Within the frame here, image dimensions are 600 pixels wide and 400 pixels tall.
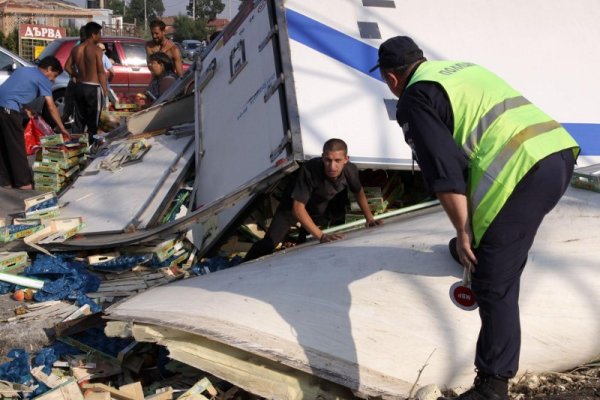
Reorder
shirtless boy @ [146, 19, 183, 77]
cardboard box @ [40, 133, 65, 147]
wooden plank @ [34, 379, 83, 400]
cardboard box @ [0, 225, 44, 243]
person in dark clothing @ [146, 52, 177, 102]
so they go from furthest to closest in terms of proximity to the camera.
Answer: shirtless boy @ [146, 19, 183, 77] → person in dark clothing @ [146, 52, 177, 102] → cardboard box @ [40, 133, 65, 147] → cardboard box @ [0, 225, 44, 243] → wooden plank @ [34, 379, 83, 400]

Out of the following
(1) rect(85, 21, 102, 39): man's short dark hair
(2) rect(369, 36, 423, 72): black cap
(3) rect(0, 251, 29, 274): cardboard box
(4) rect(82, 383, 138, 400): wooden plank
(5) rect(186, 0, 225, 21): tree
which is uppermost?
(2) rect(369, 36, 423, 72): black cap

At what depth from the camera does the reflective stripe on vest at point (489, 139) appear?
2.99 m

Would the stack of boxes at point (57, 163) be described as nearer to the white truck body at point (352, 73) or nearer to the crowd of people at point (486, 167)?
the white truck body at point (352, 73)

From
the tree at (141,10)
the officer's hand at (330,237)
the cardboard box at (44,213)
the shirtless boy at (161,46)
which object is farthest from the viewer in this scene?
the tree at (141,10)

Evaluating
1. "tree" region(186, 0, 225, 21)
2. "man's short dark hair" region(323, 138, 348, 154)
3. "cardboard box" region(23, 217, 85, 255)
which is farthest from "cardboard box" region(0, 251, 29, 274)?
"tree" region(186, 0, 225, 21)

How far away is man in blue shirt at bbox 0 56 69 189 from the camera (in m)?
7.85

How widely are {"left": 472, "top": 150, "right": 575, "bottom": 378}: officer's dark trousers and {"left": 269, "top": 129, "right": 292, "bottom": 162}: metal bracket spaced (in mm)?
2379

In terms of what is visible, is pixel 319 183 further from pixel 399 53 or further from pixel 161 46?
pixel 161 46

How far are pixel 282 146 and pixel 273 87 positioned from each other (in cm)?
62

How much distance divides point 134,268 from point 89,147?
243 centimetres

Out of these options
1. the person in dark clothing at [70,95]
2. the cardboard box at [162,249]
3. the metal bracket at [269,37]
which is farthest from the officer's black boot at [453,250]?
the person in dark clothing at [70,95]

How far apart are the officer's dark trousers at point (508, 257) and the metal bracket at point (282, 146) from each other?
2379 mm

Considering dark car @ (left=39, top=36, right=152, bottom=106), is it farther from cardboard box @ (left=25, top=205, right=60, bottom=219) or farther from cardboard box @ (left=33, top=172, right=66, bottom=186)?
cardboard box @ (left=25, top=205, right=60, bottom=219)

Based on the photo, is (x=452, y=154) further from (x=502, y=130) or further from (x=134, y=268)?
(x=134, y=268)
